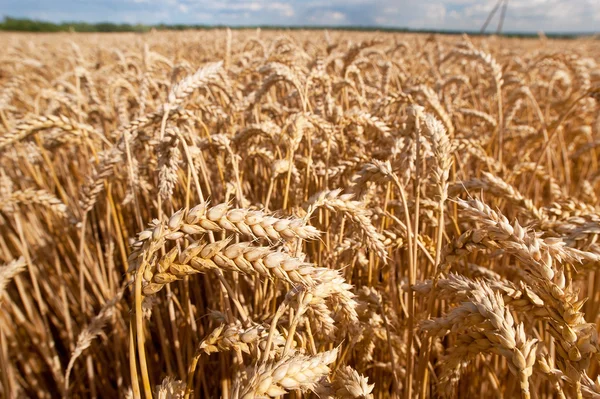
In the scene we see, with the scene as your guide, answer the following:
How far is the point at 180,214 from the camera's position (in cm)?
75

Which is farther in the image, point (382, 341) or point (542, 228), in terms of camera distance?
point (382, 341)

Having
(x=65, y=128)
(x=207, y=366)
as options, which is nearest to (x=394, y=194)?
(x=207, y=366)

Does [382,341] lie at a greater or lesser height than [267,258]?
lesser

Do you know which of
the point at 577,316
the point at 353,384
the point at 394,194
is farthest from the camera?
the point at 394,194

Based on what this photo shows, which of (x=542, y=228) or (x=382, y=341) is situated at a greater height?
(x=542, y=228)

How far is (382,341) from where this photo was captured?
1511 mm

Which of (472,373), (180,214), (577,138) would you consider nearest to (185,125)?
(180,214)

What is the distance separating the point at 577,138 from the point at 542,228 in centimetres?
340

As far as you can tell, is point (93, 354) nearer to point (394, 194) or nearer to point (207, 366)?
point (207, 366)

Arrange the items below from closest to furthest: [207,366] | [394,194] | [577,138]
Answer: [207,366] < [394,194] < [577,138]

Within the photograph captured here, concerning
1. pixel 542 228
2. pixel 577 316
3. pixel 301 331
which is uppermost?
pixel 577 316

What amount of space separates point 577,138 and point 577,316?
4016 millimetres

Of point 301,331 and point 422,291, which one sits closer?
point 422,291

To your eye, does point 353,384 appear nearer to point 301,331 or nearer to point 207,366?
point 301,331
